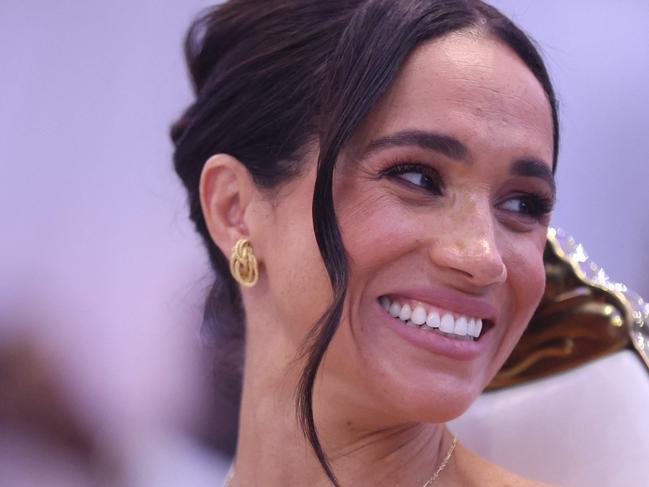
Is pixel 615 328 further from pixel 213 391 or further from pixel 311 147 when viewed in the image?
pixel 213 391

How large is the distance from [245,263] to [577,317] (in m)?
0.67

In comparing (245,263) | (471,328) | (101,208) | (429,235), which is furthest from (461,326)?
(101,208)

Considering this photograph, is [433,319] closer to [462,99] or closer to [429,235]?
[429,235]

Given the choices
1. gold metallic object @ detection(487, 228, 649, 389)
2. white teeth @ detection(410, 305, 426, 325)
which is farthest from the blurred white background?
white teeth @ detection(410, 305, 426, 325)

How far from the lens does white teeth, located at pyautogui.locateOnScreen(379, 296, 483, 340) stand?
1.27 meters

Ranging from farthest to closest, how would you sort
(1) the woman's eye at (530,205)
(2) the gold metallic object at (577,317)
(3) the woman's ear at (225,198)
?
(2) the gold metallic object at (577,317), (3) the woman's ear at (225,198), (1) the woman's eye at (530,205)

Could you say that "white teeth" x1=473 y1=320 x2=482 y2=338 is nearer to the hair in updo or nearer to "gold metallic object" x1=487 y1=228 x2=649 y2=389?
the hair in updo

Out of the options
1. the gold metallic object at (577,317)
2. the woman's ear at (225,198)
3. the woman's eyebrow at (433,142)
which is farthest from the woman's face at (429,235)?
the gold metallic object at (577,317)

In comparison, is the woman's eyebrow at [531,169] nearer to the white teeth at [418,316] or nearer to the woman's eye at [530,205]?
the woman's eye at [530,205]

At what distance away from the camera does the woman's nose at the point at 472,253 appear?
1228 mm

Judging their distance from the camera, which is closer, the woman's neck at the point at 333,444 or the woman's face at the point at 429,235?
the woman's face at the point at 429,235

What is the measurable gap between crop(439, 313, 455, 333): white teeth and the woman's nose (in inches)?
2.2

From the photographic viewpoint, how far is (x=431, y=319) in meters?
1.27

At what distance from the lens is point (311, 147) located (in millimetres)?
1368
